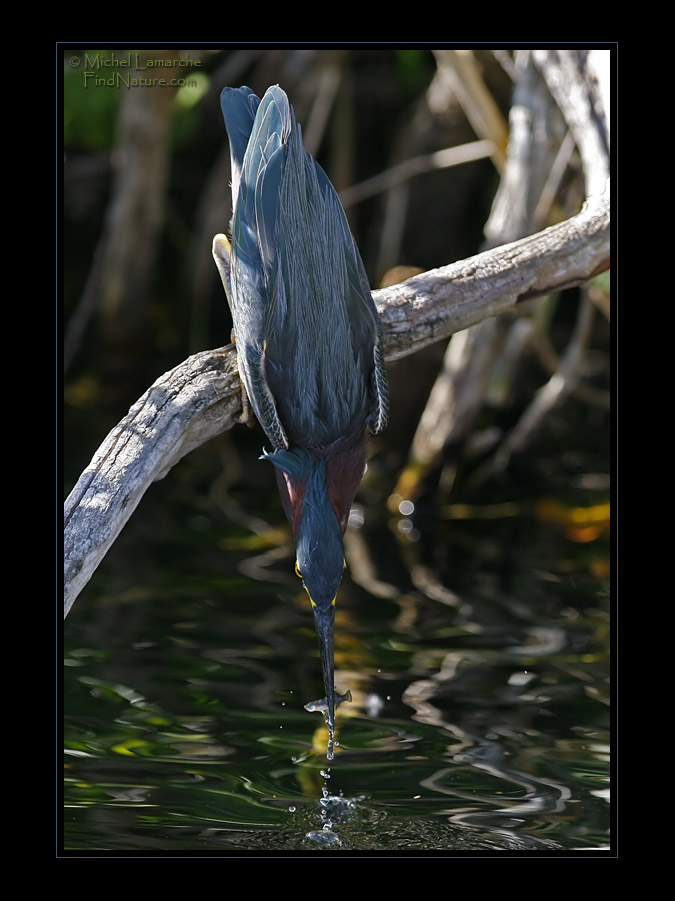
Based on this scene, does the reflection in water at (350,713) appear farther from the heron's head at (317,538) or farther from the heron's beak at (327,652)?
the heron's head at (317,538)

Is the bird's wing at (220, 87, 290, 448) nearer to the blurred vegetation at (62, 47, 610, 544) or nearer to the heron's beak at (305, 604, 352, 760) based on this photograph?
the heron's beak at (305, 604, 352, 760)

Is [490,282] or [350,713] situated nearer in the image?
[490,282]

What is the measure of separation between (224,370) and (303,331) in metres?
0.35

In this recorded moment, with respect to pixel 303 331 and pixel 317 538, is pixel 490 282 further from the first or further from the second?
pixel 317 538

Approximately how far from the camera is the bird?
398 cm

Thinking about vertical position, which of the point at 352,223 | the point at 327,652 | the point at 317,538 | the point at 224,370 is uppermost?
the point at 352,223

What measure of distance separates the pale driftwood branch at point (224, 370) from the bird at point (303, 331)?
192mm

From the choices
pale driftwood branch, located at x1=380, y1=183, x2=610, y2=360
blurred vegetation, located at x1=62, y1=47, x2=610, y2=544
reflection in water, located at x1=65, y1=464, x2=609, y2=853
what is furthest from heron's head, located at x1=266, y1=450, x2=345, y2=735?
blurred vegetation, located at x1=62, y1=47, x2=610, y2=544

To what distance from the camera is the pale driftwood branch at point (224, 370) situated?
3500mm

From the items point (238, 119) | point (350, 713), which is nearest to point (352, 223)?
point (238, 119)

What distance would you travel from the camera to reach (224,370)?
13.6 ft

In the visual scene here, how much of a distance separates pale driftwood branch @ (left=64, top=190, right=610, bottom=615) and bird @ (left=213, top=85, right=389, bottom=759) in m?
0.19

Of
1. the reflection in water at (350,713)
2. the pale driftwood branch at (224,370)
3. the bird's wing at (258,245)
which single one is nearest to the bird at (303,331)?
the bird's wing at (258,245)

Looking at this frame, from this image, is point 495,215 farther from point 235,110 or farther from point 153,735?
point 153,735
